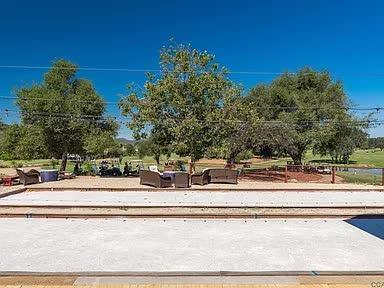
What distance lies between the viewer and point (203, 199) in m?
12.7

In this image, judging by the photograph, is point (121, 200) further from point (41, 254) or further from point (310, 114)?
point (310, 114)

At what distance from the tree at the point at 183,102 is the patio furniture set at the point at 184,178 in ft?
10.3

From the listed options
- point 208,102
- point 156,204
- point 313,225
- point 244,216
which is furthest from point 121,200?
point 208,102

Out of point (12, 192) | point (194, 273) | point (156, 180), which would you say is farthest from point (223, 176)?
point (194, 273)

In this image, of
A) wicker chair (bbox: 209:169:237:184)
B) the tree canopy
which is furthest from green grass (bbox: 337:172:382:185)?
wicker chair (bbox: 209:169:237:184)

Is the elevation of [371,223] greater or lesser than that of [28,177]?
lesser

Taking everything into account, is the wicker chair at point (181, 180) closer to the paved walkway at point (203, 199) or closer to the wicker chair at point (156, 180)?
the wicker chair at point (156, 180)

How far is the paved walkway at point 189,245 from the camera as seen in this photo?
567cm

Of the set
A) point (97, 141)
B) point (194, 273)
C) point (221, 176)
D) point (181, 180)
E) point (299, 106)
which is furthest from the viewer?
point (299, 106)

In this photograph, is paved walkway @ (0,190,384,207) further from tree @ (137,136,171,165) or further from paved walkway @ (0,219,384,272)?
tree @ (137,136,171,165)

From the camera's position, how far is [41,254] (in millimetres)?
6246

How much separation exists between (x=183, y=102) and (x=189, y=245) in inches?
537

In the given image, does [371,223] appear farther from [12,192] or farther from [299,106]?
[299,106]

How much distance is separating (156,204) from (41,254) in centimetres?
537
